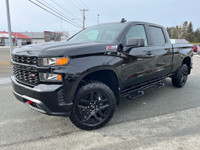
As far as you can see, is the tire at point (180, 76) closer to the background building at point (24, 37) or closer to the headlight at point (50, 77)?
the headlight at point (50, 77)

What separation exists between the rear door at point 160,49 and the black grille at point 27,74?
2502 mm

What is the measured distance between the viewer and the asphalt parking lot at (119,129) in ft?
7.98

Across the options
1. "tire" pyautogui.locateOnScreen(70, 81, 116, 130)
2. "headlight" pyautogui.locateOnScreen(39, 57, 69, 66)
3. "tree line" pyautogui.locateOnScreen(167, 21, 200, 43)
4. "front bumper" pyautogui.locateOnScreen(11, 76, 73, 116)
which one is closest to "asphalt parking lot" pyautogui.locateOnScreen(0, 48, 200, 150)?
"tire" pyautogui.locateOnScreen(70, 81, 116, 130)

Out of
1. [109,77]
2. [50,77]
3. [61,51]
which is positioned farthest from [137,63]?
[50,77]

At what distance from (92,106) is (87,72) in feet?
2.01

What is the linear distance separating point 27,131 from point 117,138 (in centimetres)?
151

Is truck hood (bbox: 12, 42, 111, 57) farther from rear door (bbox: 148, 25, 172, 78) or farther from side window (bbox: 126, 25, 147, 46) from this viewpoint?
rear door (bbox: 148, 25, 172, 78)

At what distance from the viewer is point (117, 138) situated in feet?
8.48

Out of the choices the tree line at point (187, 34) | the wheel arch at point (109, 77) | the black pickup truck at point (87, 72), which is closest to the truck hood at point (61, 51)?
the black pickup truck at point (87, 72)

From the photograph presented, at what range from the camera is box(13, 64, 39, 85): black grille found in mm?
2398

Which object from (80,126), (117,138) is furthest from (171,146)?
(80,126)

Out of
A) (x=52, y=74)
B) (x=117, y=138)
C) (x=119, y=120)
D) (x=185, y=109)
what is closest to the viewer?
(x=52, y=74)

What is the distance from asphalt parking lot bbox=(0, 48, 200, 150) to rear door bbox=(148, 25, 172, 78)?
34.2 inches

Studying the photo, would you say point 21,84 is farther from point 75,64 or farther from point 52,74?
point 75,64
